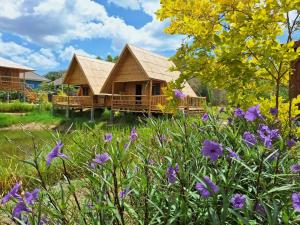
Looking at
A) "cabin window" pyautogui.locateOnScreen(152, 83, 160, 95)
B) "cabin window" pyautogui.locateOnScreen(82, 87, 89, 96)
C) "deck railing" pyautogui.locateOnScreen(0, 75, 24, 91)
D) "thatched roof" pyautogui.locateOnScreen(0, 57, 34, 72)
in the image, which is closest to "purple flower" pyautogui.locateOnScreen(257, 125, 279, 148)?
"cabin window" pyautogui.locateOnScreen(152, 83, 160, 95)

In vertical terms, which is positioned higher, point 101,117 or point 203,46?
point 203,46

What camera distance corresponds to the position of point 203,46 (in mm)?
3035

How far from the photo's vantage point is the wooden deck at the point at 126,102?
17942 millimetres

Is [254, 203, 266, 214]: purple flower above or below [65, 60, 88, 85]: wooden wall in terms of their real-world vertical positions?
below

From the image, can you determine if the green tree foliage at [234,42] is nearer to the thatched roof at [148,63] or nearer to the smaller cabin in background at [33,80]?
the thatched roof at [148,63]

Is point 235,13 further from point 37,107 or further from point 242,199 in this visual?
point 37,107

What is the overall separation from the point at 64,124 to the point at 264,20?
67.6ft

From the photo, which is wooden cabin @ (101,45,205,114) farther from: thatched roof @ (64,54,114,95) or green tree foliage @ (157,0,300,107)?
green tree foliage @ (157,0,300,107)

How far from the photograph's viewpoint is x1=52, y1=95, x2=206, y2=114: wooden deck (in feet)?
58.9

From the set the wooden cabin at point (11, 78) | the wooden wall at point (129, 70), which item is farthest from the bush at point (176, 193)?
the wooden cabin at point (11, 78)

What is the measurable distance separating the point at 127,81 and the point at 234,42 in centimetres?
1729

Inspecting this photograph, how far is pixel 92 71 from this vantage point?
76.5 ft

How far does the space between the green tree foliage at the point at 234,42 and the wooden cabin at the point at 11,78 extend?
2784 cm

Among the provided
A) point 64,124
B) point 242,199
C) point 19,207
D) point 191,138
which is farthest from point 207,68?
point 64,124
